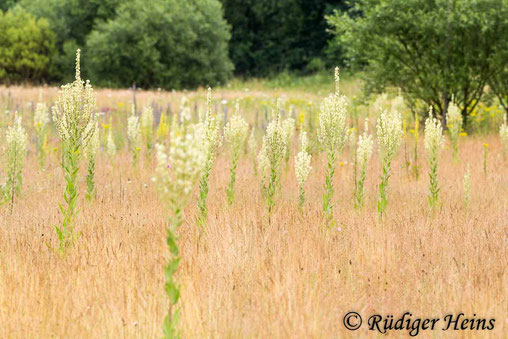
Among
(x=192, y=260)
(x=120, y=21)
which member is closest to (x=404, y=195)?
(x=192, y=260)

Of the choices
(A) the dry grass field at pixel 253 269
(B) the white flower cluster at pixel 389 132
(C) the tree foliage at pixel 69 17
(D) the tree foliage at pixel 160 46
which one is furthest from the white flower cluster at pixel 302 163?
(C) the tree foliage at pixel 69 17

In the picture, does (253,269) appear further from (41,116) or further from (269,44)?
(269,44)

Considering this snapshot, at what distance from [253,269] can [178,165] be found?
1711 mm

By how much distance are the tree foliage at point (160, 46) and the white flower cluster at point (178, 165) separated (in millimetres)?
28246

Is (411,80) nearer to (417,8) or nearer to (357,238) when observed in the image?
(417,8)

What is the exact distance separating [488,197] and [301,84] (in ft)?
90.3

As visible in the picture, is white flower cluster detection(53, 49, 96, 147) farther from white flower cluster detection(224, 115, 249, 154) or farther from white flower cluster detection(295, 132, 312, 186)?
white flower cluster detection(295, 132, 312, 186)

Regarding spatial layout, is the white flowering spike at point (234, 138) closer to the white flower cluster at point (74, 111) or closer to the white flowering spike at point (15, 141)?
the white flower cluster at point (74, 111)

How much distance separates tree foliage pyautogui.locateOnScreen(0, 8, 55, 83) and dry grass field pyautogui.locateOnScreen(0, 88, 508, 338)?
2791cm

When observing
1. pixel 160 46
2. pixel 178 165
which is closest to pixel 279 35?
pixel 160 46

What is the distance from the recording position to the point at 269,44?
41.9 meters

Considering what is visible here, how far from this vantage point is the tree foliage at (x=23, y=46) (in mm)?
31359

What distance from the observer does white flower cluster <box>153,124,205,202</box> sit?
8.09 feet

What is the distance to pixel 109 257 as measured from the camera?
4.16 metres
